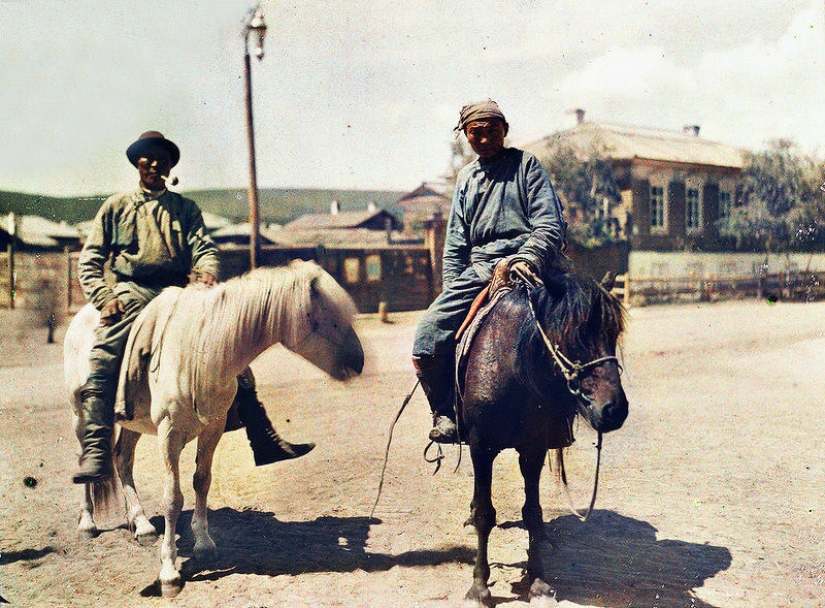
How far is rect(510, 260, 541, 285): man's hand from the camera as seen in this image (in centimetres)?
347

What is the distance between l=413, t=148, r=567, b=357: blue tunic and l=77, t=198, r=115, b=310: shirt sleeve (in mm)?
2023

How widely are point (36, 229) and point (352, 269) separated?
22.5 ft

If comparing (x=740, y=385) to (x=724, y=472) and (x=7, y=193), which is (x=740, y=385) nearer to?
(x=724, y=472)

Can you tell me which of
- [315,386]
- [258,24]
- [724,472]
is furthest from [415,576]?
[315,386]

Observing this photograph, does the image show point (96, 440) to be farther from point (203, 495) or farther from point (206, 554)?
point (206, 554)

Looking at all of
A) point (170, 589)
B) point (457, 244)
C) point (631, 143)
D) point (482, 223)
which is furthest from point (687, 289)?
point (170, 589)

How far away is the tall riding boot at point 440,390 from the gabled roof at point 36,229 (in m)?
8.94

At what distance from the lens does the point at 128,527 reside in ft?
15.2

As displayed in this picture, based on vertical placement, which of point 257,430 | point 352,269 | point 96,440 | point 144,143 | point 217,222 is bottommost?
point 257,430

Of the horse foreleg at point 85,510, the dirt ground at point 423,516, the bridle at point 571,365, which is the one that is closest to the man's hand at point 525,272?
the bridle at point 571,365

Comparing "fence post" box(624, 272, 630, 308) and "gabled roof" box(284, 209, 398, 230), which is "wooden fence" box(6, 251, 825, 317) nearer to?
"fence post" box(624, 272, 630, 308)

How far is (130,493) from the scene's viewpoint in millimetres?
4512

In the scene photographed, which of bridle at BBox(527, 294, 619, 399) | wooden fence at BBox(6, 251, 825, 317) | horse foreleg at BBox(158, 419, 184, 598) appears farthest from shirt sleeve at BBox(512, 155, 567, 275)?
wooden fence at BBox(6, 251, 825, 317)

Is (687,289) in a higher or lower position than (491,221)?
lower
